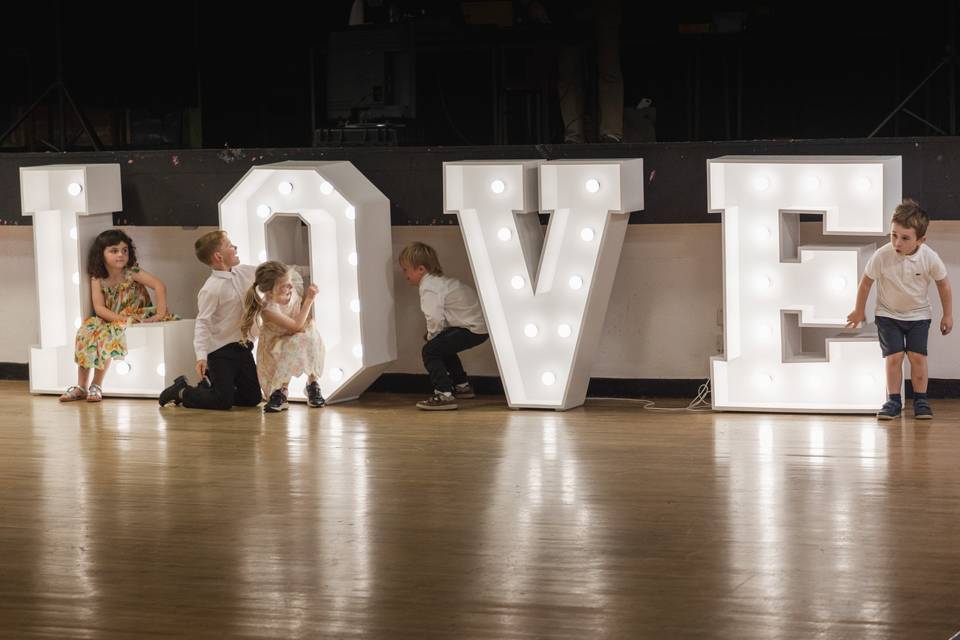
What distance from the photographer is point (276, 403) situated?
7.56m

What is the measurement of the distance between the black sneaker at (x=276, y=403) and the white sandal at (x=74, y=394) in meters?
1.22

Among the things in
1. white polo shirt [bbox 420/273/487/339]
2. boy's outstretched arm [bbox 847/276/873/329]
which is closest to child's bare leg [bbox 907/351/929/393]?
boy's outstretched arm [bbox 847/276/873/329]

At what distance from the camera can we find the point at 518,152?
302 inches

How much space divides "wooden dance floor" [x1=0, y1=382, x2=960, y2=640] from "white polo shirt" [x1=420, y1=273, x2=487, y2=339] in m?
0.50

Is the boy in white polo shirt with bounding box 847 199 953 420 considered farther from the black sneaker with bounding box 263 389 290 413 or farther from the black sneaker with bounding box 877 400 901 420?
the black sneaker with bounding box 263 389 290 413

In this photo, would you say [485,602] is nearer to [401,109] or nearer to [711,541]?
[711,541]

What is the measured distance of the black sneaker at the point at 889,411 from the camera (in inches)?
269

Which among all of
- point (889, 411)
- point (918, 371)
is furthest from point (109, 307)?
point (918, 371)

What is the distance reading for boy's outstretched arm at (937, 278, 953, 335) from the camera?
22.2 ft

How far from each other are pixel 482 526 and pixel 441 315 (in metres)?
2.62

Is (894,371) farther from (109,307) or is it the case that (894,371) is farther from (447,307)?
(109,307)

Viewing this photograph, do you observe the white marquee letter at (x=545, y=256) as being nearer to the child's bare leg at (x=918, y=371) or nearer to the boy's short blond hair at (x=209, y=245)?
the boy's short blond hair at (x=209, y=245)

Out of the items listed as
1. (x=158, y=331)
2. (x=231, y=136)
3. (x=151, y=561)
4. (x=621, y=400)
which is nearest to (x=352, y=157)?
(x=158, y=331)

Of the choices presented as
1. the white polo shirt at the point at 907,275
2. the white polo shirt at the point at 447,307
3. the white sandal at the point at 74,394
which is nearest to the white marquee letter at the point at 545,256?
the white polo shirt at the point at 447,307
